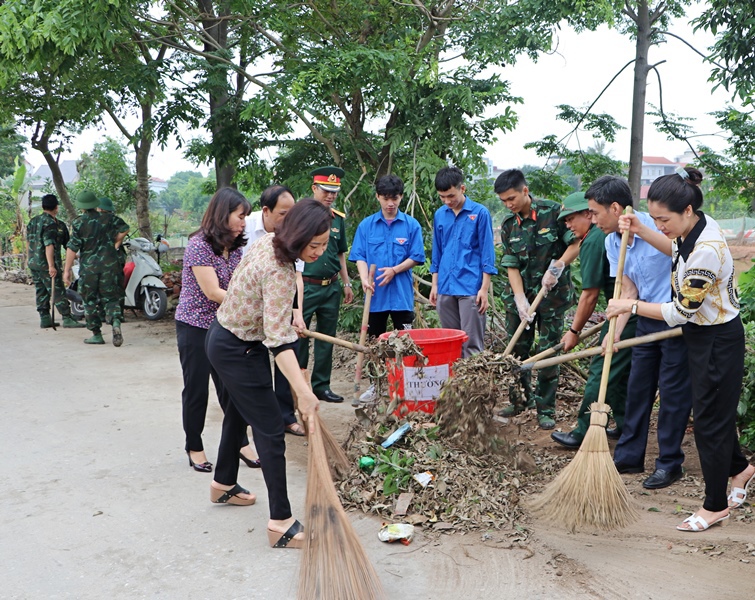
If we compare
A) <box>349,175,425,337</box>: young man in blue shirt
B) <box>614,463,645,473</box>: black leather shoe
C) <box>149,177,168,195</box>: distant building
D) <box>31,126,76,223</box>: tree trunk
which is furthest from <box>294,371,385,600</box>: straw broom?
<box>149,177,168,195</box>: distant building

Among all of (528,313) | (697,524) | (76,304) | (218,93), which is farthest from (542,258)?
(76,304)

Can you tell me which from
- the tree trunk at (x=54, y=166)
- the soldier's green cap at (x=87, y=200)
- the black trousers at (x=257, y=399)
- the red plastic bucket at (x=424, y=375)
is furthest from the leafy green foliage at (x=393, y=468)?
the tree trunk at (x=54, y=166)

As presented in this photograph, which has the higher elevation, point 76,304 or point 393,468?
point 76,304

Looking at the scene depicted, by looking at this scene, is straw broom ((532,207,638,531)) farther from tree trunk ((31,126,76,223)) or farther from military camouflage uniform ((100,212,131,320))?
tree trunk ((31,126,76,223))

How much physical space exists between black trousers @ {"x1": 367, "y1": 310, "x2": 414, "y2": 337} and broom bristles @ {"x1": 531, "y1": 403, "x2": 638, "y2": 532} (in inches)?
93.0

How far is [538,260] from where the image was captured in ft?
17.2

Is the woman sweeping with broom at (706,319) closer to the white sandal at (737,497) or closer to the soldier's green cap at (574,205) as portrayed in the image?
the white sandal at (737,497)

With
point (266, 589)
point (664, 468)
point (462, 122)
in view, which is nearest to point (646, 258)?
point (664, 468)

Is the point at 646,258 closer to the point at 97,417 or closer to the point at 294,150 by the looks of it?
the point at 97,417

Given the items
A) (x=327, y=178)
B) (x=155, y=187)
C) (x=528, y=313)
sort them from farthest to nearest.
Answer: (x=155, y=187) < (x=327, y=178) < (x=528, y=313)

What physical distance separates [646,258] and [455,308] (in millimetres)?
1855

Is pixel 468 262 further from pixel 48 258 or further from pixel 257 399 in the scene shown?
pixel 48 258

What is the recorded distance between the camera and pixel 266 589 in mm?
3143

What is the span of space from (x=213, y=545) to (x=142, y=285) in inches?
281
